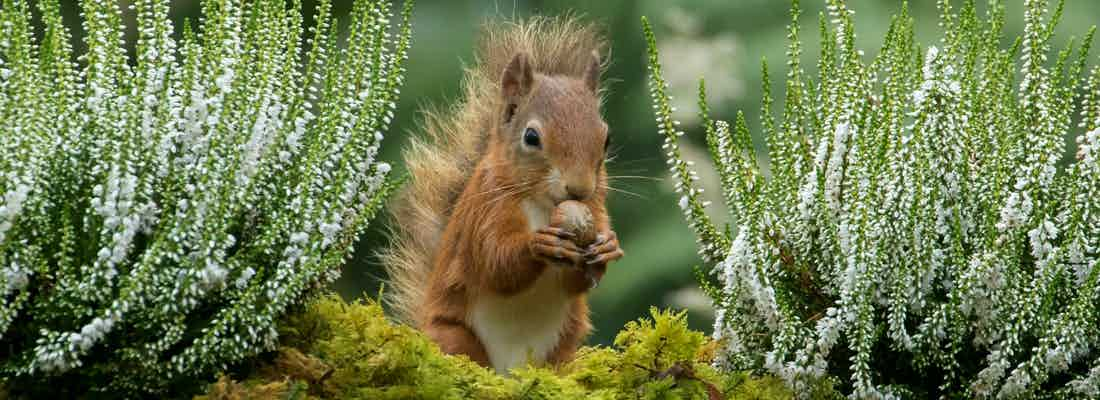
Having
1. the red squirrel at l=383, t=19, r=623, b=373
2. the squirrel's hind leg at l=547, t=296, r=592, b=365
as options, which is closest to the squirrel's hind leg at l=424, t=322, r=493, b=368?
the red squirrel at l=383, t=19, r=623, b=373

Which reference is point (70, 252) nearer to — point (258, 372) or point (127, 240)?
point (127, 240)

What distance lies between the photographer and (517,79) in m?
2.12

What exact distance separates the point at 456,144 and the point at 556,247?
1.75ft

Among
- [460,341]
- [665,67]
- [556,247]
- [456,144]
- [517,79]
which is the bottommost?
[460,341]

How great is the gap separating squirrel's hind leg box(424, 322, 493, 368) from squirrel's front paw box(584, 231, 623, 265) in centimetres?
24

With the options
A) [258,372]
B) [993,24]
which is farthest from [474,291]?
[993,24]

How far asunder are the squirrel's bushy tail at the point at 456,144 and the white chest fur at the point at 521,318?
23 centimetres

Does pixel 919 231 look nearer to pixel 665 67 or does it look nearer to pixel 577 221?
pixel 577 221

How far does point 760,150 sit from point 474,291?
131 cm

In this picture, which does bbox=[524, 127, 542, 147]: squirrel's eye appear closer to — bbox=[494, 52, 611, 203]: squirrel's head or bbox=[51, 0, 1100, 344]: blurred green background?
bbox=[494, 52, 611, 203]: squirrel's head

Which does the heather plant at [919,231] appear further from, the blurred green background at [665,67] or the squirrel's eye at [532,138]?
the blurred green background at [665,67]

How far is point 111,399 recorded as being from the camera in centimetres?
145

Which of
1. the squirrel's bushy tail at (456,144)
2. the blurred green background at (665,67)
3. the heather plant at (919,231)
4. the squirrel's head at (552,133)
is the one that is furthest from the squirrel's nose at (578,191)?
the blurred green background at (665,67)

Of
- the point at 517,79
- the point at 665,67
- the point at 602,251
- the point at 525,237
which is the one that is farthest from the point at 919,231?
the point at 665,67
